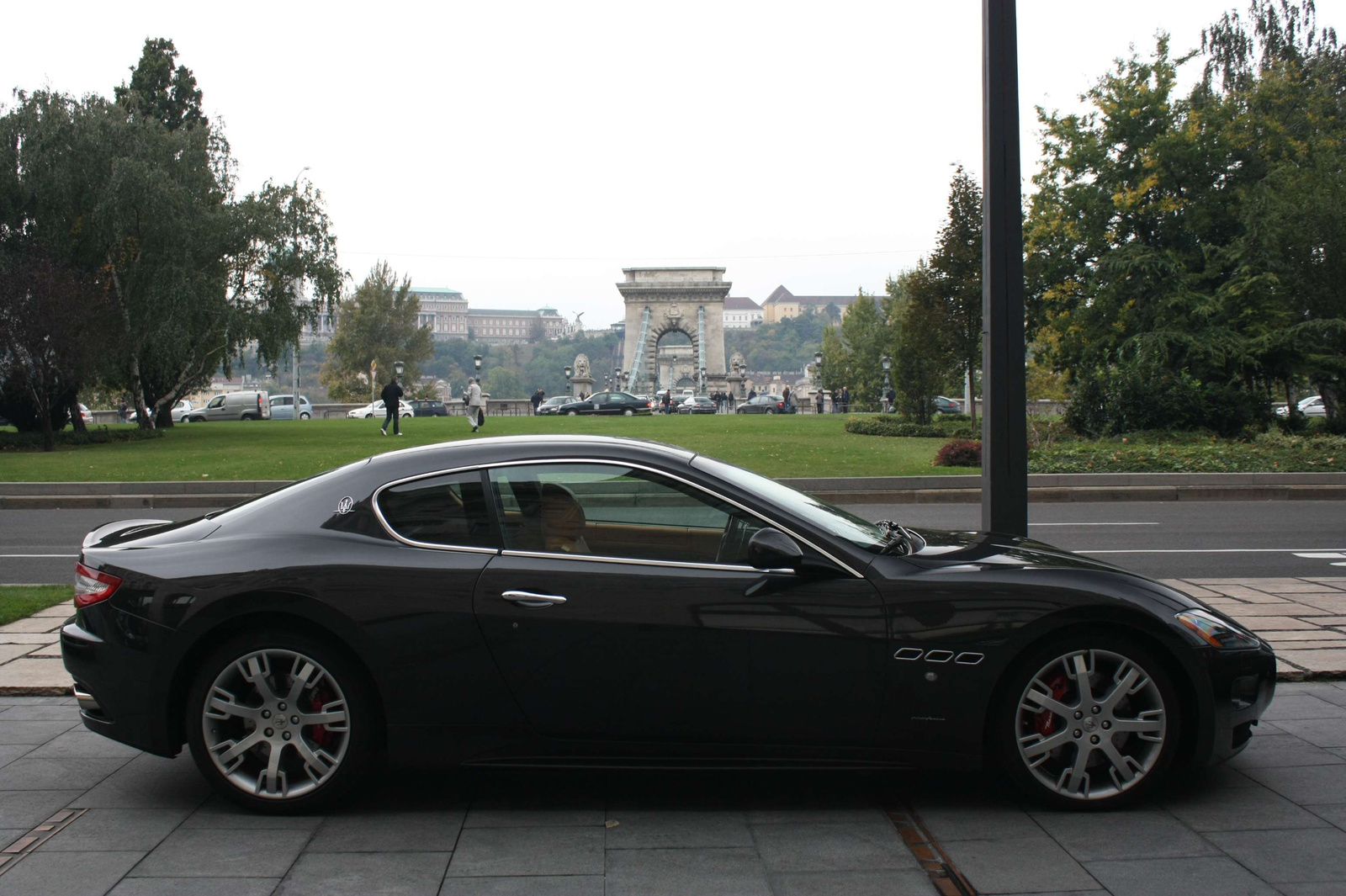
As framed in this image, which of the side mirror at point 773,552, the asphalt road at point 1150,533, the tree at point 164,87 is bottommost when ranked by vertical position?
the asphalt road at point 1150,533

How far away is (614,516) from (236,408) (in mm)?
54540

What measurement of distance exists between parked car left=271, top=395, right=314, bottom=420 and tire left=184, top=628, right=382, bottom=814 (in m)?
52.9

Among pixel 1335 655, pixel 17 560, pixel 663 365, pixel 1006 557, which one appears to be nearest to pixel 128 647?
pixel 1006 557

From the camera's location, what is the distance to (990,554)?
169 inches

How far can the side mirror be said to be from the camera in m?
3.80

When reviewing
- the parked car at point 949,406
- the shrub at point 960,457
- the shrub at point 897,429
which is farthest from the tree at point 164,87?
the parked car at point 949,406

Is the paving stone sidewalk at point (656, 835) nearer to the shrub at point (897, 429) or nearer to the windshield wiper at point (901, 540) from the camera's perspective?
the windshield wiper at point (901, 540)

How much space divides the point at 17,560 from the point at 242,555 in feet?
26.6

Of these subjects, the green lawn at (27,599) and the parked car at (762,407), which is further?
A: the parked car at (762,407)

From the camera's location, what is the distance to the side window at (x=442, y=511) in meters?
4.05

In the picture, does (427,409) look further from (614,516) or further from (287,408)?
(614,516)

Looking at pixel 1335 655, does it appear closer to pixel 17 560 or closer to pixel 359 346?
pixel 17 560

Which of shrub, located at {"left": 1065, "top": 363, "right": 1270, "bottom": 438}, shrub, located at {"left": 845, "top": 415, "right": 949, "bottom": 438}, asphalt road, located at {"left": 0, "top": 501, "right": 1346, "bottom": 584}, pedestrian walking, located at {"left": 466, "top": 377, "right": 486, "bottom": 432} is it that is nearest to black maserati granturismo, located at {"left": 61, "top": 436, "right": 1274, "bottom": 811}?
asphalt road, located at {"left": 0, "top": 501, "right": 1346, "bottom": 584}

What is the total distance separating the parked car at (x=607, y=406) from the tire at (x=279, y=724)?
47223 mm
